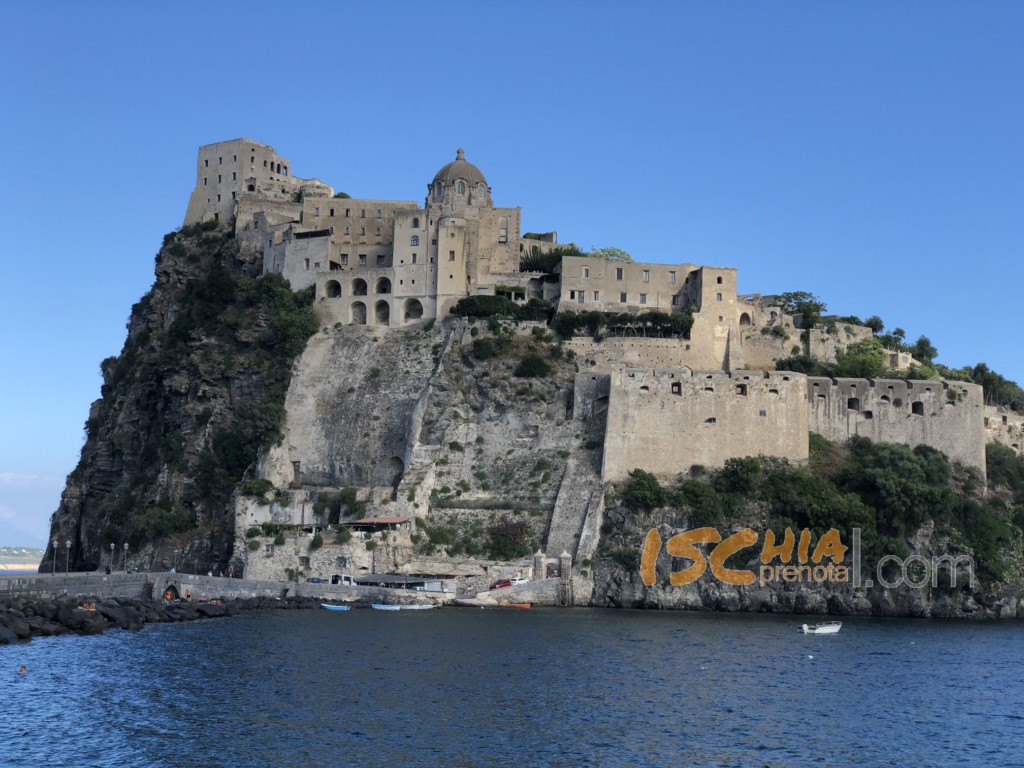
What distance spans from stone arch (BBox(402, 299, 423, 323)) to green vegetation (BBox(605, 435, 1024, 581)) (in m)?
17.8

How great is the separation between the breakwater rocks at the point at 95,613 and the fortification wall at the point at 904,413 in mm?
27204

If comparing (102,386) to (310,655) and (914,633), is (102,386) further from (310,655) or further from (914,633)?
(914,633)

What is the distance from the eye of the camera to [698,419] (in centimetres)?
6241

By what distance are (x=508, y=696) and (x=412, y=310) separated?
130 ft

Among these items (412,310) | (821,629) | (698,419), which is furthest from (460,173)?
(821,629)

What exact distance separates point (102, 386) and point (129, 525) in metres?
18.6

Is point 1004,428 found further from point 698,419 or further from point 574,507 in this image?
point 574,507

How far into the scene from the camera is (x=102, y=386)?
277ft

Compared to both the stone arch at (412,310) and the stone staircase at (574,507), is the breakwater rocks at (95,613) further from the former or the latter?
the stone arch at (412,310)

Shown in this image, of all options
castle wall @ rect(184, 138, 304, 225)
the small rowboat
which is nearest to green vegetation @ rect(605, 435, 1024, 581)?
the small rowboat

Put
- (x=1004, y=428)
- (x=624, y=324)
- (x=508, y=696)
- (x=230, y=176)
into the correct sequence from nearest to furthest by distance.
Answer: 1. (x=508, y=696)
2. (x=1004, y=428)
3. (x=624, y=324)
4. (x=230, y=176)

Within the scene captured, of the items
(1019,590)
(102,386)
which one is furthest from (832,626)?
(102,386)

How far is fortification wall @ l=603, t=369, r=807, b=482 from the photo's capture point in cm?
6175

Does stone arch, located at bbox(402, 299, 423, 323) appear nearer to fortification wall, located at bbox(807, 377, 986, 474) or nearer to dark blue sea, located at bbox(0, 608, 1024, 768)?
fortification wall, located at bbox(807, 377, 986, 474)
